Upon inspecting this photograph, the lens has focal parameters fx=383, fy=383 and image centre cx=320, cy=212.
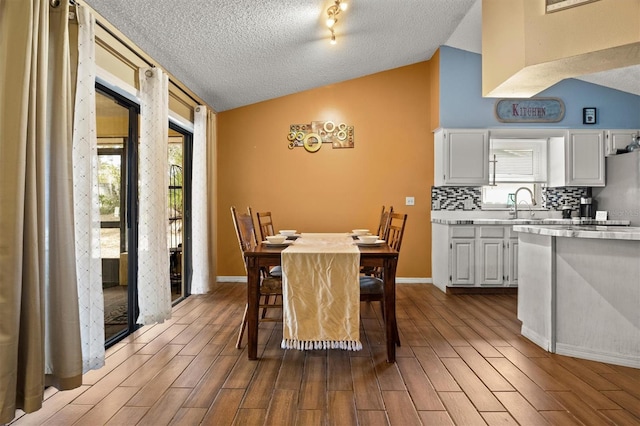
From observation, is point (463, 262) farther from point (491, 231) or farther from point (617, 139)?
point (617, 139)

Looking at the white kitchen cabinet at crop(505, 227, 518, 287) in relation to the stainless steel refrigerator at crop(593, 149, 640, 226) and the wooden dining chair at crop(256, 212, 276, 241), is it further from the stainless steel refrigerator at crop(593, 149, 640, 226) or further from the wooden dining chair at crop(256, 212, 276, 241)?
the wooden dining chair at crop(256, 212, 276, 241)

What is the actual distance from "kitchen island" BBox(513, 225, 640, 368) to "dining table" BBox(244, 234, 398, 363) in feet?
3.76

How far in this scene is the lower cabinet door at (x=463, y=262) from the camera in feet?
15.1

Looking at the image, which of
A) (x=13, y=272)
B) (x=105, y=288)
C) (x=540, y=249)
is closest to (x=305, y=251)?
(x=13, y=272)

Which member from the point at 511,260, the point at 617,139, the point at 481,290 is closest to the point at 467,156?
the point at 511,260

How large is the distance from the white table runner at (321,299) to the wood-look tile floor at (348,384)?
0.50ft

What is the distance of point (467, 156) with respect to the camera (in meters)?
4.78

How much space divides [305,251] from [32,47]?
1.84 metres

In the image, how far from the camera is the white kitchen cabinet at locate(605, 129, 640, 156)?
15.6 feet

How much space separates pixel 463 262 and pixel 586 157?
6.83ft

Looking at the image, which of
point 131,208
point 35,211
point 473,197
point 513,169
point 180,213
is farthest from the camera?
point 513,169

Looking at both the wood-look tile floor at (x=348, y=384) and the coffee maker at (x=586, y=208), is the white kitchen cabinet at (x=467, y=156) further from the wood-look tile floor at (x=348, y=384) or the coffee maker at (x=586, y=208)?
the wood-look tile floor at (x=348, y=384)

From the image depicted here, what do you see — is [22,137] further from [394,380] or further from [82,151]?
[394,380]

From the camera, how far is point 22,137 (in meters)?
1.73
